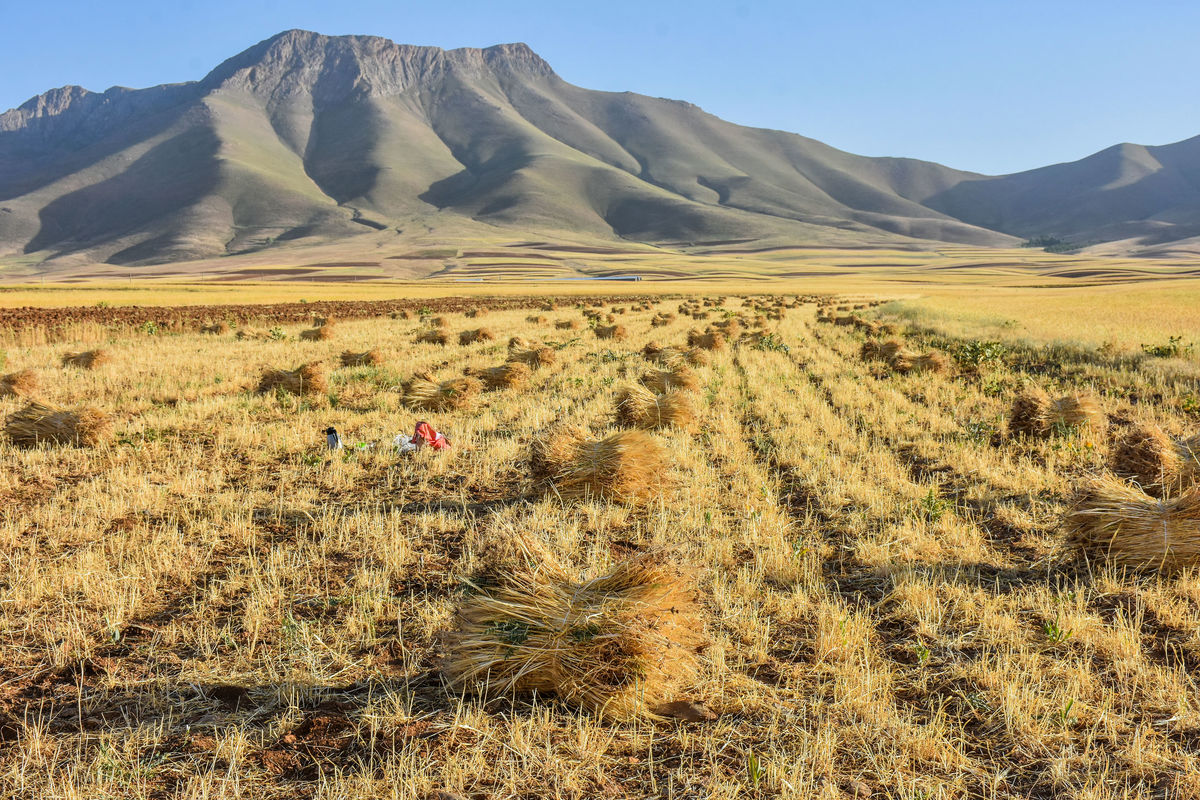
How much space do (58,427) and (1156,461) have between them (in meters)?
13.9

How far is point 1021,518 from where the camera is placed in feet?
22.6

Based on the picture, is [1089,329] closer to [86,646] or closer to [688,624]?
[688,624]

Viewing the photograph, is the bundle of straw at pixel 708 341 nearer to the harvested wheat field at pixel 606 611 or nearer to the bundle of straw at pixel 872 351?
the bundle of straw at pixel 872 351

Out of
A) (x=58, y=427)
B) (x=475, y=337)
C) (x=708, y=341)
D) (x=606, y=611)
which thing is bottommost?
(x=606, y=611)

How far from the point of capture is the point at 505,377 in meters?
14.9

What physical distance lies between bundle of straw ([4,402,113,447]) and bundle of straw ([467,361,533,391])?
22.9 feet

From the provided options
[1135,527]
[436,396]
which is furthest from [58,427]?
[1135,527]

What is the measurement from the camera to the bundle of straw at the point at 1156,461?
6.67 m

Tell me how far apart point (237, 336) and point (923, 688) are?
2591 centimetres

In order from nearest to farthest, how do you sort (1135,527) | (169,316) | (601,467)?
(1135,527), (601,467), (169,316)

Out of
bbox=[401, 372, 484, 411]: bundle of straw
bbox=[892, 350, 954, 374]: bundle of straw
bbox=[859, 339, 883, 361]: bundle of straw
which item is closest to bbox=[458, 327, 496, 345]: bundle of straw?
bbox=[401, 372, 484, 411]: bundle of straw

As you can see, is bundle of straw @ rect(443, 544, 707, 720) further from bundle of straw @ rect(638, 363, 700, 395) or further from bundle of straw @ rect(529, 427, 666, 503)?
bundle of straw @ rect(638, 363, 700, 395)

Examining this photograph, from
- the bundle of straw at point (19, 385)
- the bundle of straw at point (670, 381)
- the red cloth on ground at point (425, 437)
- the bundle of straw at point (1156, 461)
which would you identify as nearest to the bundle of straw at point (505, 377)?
the bundle of straw at point (670, 381)

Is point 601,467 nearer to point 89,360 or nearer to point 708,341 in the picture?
point 708,341
